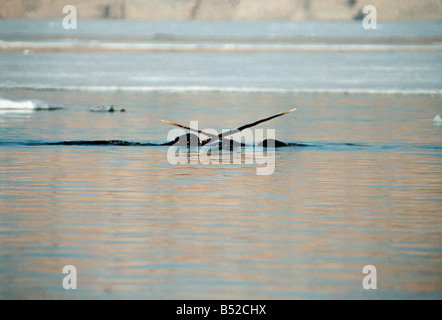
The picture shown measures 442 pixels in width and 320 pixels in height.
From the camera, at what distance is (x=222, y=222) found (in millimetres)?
12883

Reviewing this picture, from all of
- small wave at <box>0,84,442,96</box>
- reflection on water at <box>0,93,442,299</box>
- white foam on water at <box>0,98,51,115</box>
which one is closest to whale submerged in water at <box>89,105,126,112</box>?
white foam on water at <box>0,98,51,115</box>

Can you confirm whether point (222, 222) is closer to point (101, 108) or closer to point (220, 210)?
point (220, 210)

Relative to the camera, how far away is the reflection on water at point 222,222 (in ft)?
32.7

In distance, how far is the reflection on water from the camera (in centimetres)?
998

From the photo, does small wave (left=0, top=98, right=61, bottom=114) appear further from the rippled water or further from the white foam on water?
the rippled water

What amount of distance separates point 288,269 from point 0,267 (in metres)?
2.84

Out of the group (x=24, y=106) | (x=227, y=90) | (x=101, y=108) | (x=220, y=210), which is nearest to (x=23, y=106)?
(x=24, y=106)

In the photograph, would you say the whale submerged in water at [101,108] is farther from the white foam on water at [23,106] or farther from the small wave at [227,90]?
the small wave at [227,90]

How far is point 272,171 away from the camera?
1812 centimetres

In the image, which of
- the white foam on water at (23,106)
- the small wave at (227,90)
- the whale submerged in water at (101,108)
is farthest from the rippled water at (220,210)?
the small wave at (227,90)

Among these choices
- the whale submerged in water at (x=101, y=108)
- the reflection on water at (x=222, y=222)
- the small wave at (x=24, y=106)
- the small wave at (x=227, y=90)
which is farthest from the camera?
the small wave at (x=227, y=90)
